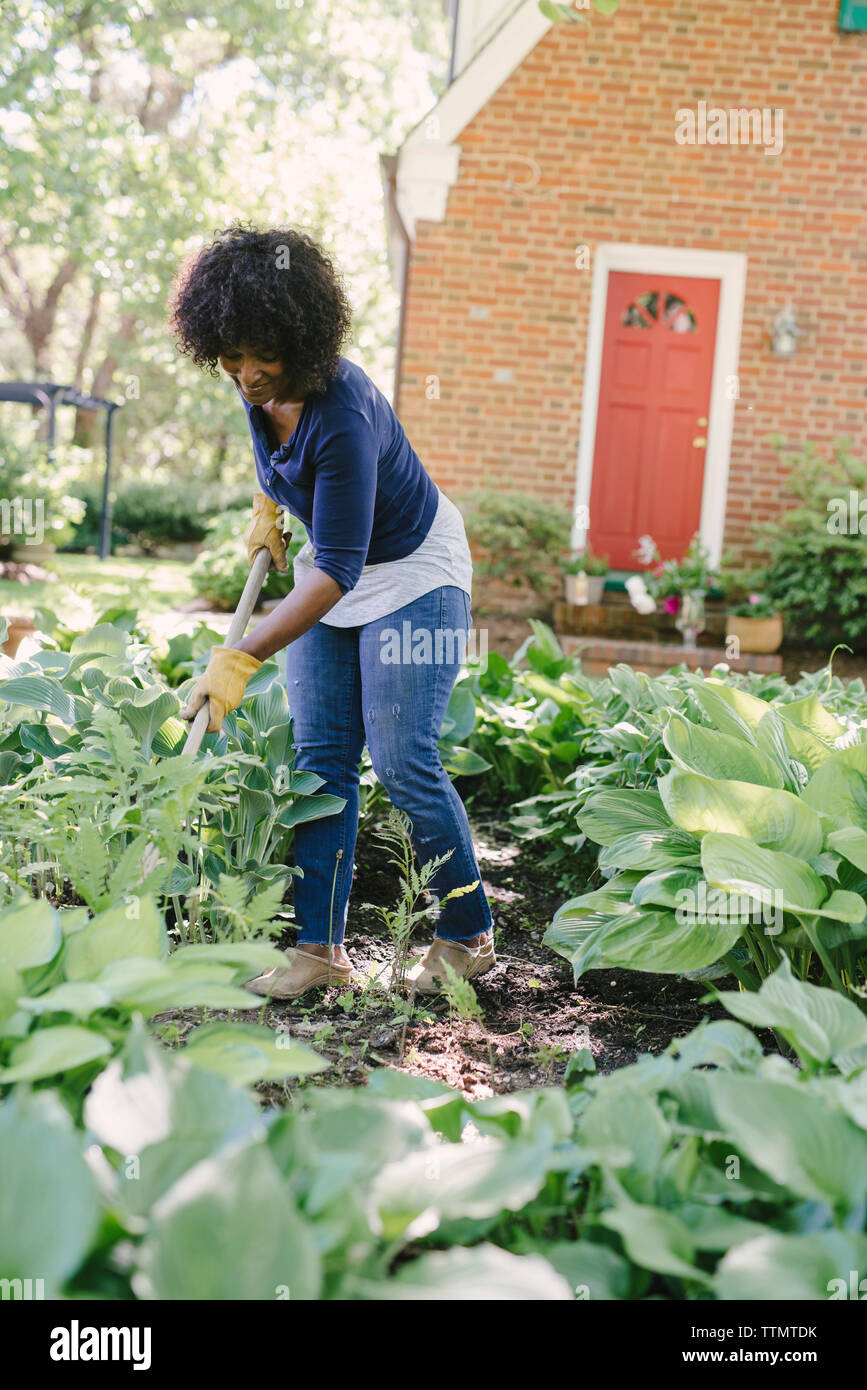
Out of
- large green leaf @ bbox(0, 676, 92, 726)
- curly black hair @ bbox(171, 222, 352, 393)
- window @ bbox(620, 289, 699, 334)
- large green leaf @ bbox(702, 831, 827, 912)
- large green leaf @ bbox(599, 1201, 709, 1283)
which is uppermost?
window @ bbox(620, 289, 699, 334)

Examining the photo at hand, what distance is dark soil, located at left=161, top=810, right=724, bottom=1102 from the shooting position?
87.0 inches

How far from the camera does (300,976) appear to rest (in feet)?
8.33

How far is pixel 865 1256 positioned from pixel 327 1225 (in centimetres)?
49

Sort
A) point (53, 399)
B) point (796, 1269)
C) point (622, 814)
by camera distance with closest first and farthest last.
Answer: point (796, 1269)
point (622, 814)
point (53, 399)

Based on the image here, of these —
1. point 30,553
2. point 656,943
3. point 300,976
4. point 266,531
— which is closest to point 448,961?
point 300,976

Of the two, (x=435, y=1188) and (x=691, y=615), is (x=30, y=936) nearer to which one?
(x=435, y=1188)

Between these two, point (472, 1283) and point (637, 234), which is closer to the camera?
point (472, 1283)

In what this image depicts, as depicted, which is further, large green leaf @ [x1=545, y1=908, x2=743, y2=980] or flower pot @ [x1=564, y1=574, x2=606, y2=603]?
flower pot @ [x1=564, y1=574, x2=606, y2=603]

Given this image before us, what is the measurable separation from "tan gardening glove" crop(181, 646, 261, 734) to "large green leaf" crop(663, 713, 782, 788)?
2.77ft

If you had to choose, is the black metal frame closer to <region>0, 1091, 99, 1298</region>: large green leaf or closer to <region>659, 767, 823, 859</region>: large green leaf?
<region>659, 767, 823, 859</region>: large green leaf

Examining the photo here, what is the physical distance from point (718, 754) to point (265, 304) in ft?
4.01

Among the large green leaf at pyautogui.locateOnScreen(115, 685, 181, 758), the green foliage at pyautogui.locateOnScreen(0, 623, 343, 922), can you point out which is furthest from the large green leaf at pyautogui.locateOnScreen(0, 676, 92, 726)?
the large green leaf at pyautogui.locateOnScreen(115, 685, 181, 758)

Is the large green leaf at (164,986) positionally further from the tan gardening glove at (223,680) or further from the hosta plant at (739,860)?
the tan gardening glove at (223,680)
